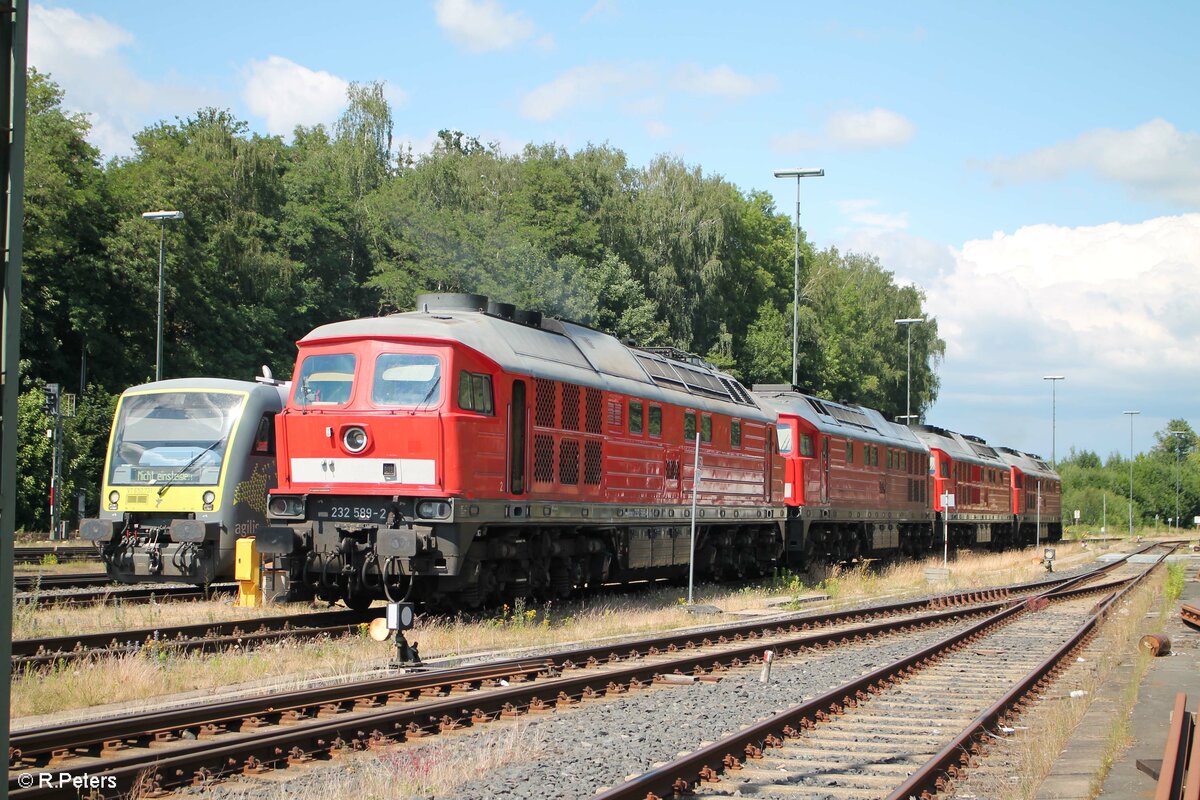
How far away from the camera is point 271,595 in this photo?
16.1 m

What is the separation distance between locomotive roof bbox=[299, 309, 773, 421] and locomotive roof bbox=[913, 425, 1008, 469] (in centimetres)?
2033

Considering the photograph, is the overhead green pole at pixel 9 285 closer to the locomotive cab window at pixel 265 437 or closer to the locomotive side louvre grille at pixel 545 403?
the locomotive side louvre grille at pixel 545 403

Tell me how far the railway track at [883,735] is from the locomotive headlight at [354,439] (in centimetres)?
674

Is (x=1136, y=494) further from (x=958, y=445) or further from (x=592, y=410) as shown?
(x=592, y=410)

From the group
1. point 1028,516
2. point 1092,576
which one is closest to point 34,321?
point 1092,576

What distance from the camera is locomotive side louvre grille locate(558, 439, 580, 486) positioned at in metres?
17.5

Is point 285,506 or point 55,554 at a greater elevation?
point 285,506

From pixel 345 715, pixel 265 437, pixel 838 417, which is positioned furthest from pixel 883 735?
pixel 838 417

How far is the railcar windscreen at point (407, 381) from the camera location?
15141mm

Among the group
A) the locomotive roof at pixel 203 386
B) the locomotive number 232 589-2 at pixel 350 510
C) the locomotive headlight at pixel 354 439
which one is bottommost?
the locomotive number 232 589-2 at pixel 350 510

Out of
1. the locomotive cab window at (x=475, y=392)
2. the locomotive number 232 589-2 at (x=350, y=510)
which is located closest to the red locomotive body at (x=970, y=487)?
the locomotive cab window at (x=475, y=392)

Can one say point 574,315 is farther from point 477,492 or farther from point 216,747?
point 216,747

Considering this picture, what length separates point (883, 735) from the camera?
33.2 feet

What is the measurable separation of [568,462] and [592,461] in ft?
2.76
